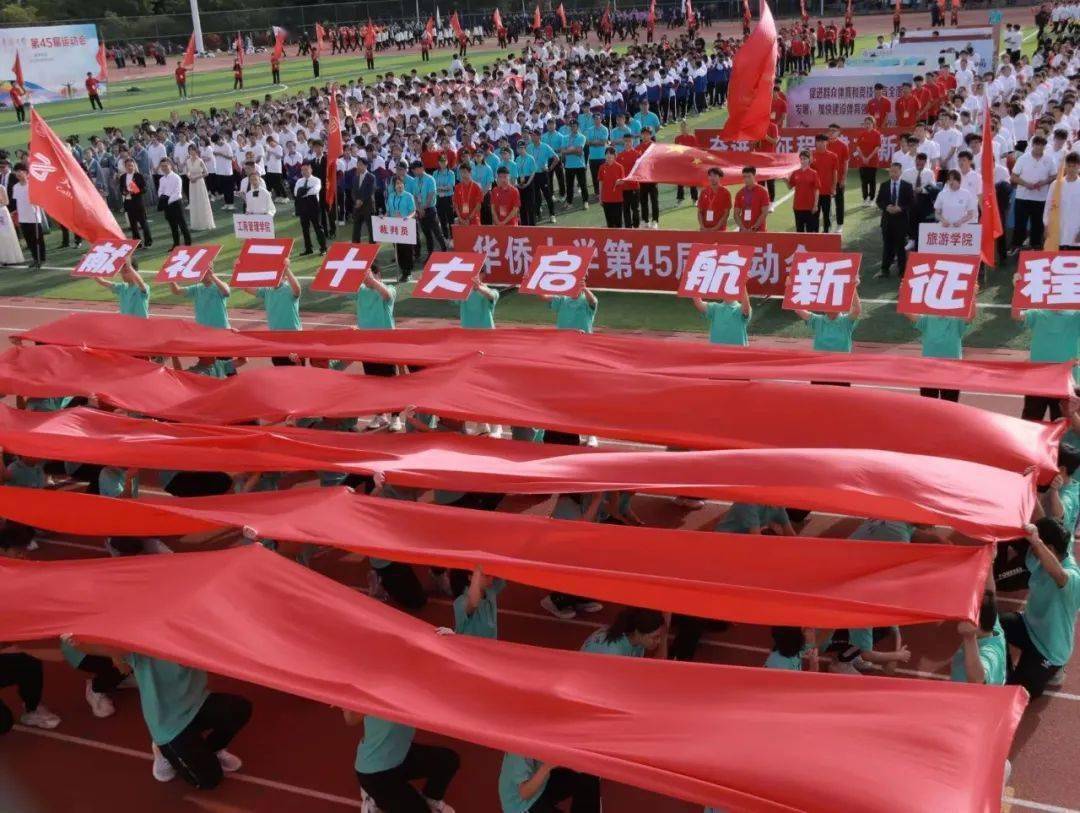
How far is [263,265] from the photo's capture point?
1201 cm

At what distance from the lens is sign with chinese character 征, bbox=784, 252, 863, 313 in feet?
32.9

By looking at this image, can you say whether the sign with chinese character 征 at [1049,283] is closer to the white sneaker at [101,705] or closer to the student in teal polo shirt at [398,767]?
the student in teal polo shirt at [398,767]

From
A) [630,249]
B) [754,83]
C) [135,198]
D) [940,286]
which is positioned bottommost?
[630,249]

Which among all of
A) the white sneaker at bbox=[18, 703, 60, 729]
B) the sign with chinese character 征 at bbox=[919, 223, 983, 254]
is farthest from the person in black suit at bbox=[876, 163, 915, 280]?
the white sneaker at bbox=[18, 703, 60, 729]

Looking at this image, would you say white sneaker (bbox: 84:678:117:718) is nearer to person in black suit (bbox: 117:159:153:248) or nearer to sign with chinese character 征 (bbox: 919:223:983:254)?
sign with chinese character 征 (bbox: 919:223:983:254)

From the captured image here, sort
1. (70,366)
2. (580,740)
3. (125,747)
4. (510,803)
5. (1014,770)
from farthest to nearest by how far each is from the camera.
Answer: (70,366) < (125,747) < (1014,770) < (510,803) < (580,740)

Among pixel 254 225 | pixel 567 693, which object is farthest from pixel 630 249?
pixel 567 693

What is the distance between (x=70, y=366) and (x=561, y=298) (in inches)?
193

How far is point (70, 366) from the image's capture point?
34.3 ft

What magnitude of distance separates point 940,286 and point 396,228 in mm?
8803

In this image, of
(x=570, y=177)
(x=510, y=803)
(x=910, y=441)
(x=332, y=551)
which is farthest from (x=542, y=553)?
(x=570, y=177)

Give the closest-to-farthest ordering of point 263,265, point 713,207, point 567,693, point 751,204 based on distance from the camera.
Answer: point 567,693
point 263,265
point 713,207
point 751,204

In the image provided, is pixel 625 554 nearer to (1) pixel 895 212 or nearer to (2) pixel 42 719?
(2) pixel 42 719

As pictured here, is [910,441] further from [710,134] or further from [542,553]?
[710,134]
